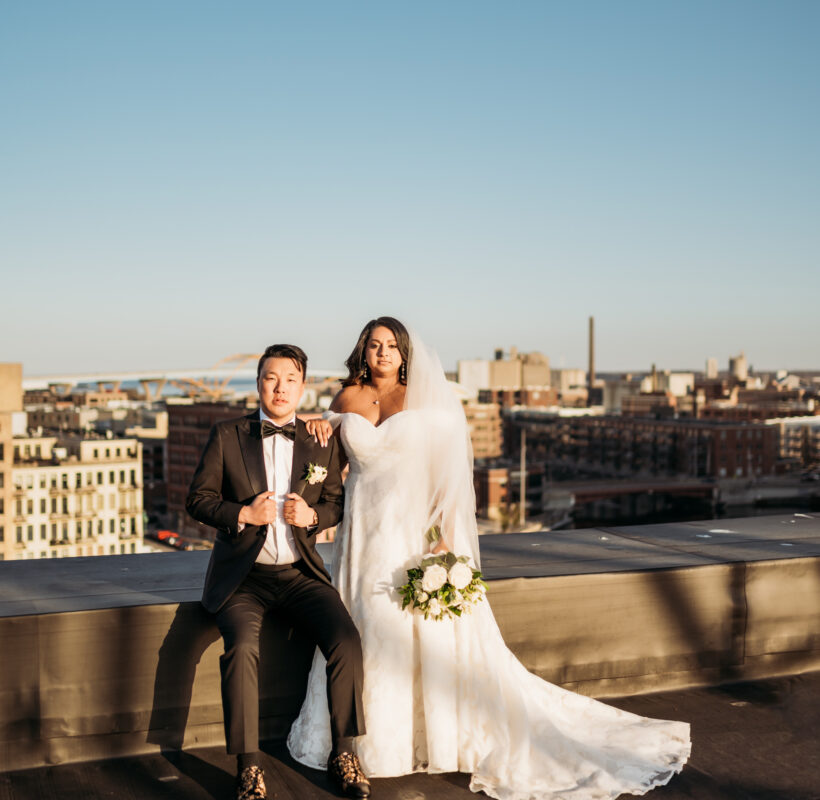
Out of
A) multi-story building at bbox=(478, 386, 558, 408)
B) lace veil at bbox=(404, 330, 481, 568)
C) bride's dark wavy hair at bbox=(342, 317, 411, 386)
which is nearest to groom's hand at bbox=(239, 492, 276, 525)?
lace veil at bbox=(404, 330, 481, 568)

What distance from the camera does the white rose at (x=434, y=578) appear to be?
2.69 meters

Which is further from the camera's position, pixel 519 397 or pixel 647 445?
pixel 519 397

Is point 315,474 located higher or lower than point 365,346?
lower

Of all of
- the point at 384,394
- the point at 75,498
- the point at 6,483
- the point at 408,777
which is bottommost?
the point at 75,498

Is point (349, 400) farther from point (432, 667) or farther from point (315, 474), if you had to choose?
point (432, 667)

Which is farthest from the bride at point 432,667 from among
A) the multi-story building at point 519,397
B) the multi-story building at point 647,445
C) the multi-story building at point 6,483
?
the multi-story building at point 519,397

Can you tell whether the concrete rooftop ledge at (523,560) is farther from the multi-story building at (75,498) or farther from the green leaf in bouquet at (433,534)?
the multi-story building at (75,498)

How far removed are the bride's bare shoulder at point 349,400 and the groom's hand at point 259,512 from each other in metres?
0.48

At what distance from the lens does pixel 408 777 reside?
2738 mm

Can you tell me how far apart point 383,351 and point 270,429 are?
461 mm

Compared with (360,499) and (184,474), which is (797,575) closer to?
(360,499)

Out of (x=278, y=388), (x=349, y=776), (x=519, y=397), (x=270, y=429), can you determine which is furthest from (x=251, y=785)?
(x=519, y=397)

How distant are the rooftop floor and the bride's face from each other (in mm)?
1269

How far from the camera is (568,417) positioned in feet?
287
